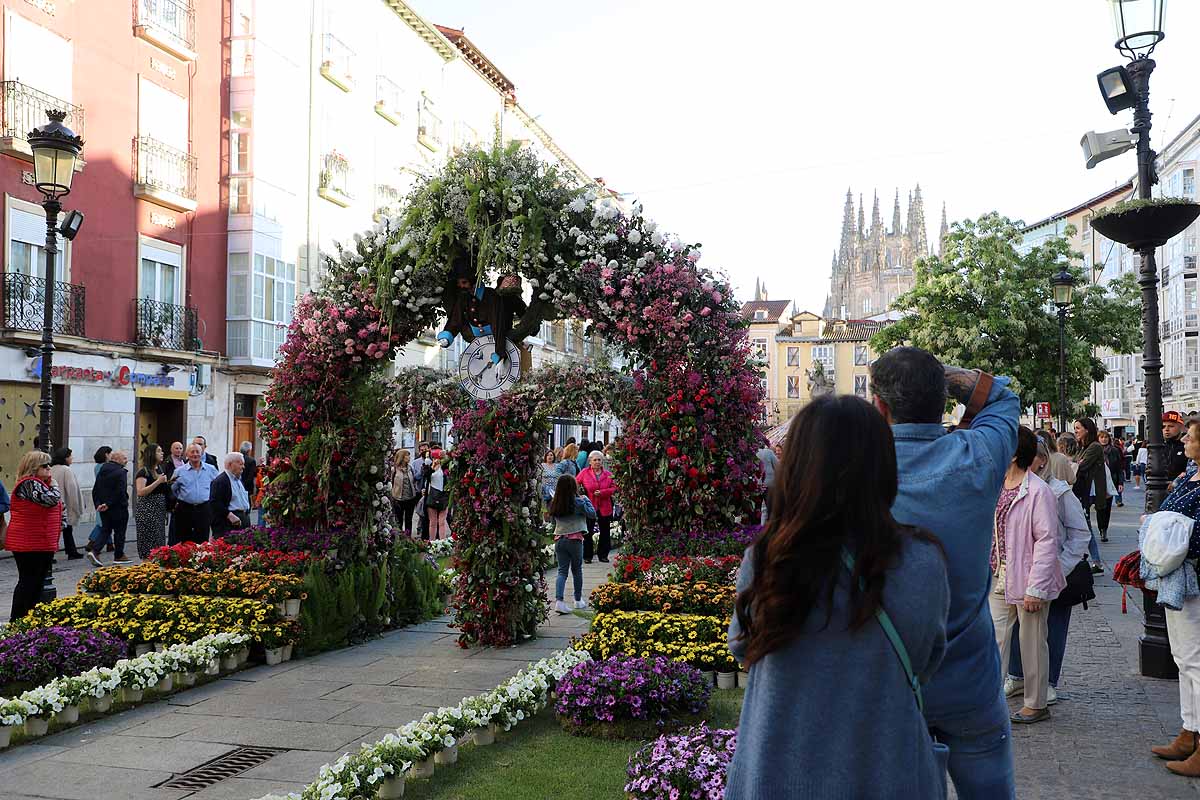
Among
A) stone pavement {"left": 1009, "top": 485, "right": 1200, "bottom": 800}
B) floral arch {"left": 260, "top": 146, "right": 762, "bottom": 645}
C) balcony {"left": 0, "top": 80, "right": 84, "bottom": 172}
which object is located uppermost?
balcony {"left": 0, "top": 80, "right": 84, "bottom": 172}

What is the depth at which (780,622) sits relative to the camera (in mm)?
2252

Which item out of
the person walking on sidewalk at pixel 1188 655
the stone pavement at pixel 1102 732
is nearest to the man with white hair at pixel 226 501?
the stone pavement at pixel 1102 732

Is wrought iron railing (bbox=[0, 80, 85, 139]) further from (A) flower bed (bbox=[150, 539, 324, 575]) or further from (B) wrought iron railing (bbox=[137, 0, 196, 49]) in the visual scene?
(A) flower bed (bbox=[150, 539, 324, 575])

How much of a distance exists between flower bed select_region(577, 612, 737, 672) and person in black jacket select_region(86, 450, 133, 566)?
10.1m

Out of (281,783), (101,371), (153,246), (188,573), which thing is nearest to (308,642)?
(188,573)

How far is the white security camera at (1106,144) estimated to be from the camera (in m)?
8.60

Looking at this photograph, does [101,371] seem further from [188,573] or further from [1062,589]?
[1062,589]

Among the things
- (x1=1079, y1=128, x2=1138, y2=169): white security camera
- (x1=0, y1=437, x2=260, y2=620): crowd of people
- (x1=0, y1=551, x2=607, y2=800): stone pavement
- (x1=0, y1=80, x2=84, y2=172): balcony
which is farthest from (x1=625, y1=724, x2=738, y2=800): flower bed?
(x1=0, y1=80, x2=84, y2=172): balcony

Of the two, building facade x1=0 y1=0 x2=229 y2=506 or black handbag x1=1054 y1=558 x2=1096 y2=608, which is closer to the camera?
black handbag x1=1054 y1=558 x2=1096 y2=608

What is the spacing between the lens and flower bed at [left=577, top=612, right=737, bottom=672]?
288 inches

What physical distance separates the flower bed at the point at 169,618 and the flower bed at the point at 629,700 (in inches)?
131

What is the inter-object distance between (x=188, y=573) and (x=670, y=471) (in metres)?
4.57

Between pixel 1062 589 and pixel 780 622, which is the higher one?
pixel 780 622

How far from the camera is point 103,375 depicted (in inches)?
836
